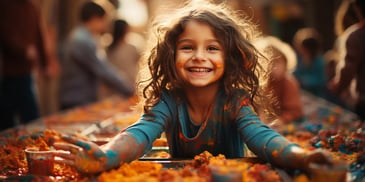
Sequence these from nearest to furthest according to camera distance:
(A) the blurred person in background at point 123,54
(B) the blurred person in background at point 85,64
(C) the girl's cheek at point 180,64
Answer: (C) the girl's cheek at point 180,64 → (B) the blurred person in background at point 85,64 → (A) the blurred person in background at point 123,54

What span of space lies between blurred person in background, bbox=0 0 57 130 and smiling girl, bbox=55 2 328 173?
332 cm

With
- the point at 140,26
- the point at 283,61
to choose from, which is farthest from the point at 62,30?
the point at 140,26

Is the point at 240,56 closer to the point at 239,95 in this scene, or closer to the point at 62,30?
the point at 239,95

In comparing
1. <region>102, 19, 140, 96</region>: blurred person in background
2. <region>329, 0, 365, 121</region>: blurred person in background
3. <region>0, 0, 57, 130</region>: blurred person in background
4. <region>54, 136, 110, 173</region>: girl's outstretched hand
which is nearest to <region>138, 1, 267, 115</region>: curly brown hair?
<region>54, 136, 110, 173</region>: girl's outstretched hand

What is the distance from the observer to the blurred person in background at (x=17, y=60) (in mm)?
→ 5539

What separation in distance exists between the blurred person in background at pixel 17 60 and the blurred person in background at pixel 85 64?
665 mm

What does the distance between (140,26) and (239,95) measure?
20.8 m

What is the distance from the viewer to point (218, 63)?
2.54 metres

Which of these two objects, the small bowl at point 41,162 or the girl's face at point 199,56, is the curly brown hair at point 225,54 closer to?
the girl's face at point 199,56

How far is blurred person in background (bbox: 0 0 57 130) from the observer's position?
554cm

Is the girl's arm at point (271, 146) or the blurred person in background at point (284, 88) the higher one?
the girl's arm at point (271, 146)

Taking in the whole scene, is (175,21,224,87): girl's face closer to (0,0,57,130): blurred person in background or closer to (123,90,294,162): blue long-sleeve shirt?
(123,90,294,162): blue long-sleeve shirt

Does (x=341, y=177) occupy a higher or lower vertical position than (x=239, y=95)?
lower

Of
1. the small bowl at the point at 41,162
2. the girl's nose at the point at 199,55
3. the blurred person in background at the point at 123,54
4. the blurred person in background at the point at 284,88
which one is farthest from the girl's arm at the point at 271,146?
the blurred person in background at the point at 123,54
